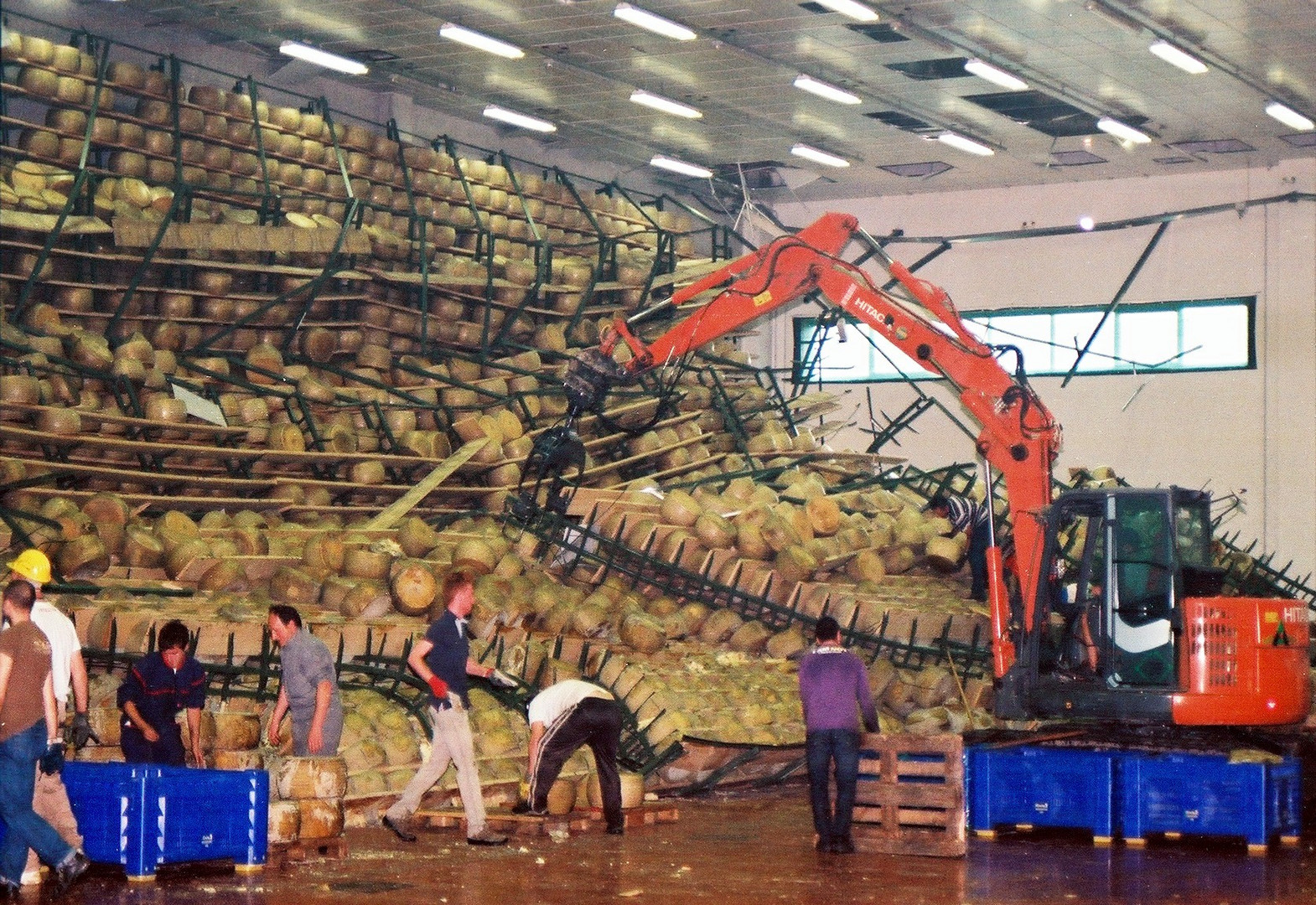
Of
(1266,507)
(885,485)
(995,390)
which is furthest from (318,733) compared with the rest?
(1266,507)

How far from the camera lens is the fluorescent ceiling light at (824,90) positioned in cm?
2173

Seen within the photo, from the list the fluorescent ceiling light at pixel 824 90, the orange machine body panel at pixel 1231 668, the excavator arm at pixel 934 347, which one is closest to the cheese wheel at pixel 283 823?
the excavator arm at pixel 934 347

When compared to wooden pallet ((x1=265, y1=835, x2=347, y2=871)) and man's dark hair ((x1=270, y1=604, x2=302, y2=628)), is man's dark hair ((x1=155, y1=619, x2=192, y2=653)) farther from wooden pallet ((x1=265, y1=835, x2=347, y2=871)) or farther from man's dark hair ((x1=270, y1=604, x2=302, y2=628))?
wooden pallet ((x1=265, y1=835, x2=347, y2=871))

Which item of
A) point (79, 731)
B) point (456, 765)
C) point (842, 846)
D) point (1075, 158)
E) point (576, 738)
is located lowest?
point (842, 846)

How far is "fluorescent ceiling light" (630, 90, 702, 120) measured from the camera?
75.2ft

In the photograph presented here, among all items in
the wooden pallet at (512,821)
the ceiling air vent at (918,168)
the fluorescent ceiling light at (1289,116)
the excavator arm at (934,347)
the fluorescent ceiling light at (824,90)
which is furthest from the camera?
the ceiling air vent at (918,168)

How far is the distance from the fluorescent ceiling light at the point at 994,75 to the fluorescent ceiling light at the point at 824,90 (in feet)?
5.70

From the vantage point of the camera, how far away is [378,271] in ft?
65.4

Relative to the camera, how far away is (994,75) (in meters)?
21.0

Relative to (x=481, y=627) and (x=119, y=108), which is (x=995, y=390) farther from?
(x=119, y=108)

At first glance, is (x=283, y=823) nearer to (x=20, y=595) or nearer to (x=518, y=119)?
(x=20, y=595)

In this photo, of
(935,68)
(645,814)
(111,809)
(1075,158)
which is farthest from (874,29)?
(111,809)

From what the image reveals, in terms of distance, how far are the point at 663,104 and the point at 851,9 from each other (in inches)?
196

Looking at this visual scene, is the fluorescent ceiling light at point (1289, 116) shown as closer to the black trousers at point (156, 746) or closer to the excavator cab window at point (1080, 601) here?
the excavator cab window at point (1080, 601)
